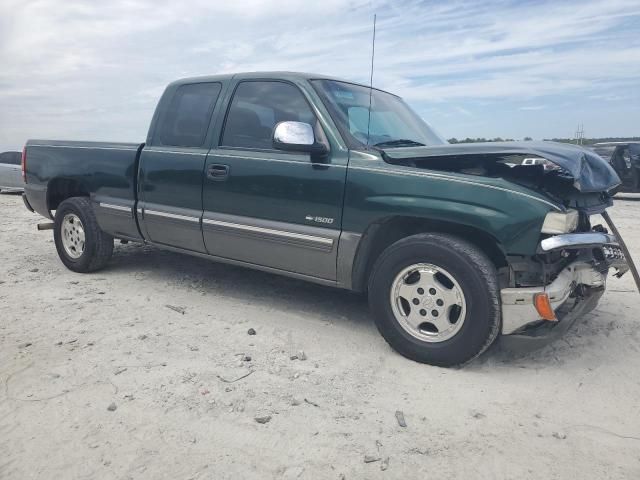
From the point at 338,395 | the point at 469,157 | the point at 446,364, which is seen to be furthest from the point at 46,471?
the point at 469,157

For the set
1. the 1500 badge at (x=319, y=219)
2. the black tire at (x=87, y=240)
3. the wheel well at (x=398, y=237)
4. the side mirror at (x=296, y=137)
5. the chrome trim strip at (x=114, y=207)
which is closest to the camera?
the wheel well at (x=398, y=237)

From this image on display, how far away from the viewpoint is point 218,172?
4.35 metres

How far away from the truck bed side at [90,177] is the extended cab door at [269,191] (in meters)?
1.06

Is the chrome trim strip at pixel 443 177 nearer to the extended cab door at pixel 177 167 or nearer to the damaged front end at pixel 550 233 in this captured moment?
the damaged front end at pixel 550 233

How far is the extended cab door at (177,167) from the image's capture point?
455 centimetres

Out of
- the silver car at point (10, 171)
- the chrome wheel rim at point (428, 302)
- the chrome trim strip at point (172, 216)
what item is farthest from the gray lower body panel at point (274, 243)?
the silver car at point (10, 171)

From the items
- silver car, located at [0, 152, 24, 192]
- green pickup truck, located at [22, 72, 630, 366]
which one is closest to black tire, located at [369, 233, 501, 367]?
green pickup truck, located at [22, 72, 630, 366]

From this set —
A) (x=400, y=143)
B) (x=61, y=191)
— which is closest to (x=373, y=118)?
(x=400, y=143)

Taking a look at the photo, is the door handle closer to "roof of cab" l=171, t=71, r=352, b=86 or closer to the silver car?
"roof of cab" l=171, t=71, r=352, b=86

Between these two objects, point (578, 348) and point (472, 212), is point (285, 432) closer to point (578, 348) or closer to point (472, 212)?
point (472, 212)

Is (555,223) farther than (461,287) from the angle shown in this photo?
No

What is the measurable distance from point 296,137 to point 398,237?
3.23 feet

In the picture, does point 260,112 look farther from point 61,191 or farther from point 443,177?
point 61,191

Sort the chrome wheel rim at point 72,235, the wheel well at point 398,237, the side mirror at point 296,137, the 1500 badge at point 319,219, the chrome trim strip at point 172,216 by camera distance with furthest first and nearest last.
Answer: the chrome wheel rim at point 72,235, the chrome trim strip at point 172,216, the 1500 badge at point 319,219, the side mirror at point 296,137, the wheel well at point 398,237
